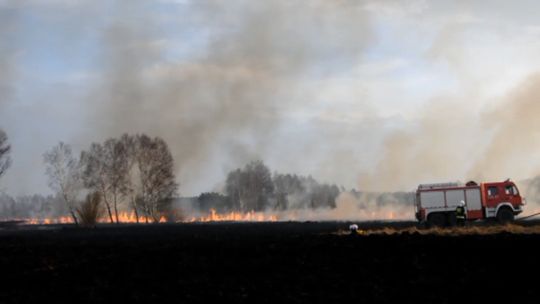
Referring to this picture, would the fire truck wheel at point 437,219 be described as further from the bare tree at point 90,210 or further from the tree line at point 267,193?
the tree line at point 267,193

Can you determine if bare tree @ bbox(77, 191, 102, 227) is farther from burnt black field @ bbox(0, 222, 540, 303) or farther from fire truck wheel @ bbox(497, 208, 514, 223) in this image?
fire truck wheel @ bbox(497, 208, 514, 223)

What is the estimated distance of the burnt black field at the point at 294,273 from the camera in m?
17.2

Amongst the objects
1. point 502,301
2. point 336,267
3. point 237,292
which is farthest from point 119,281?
point 502,301

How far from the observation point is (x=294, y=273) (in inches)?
831

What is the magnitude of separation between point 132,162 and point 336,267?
80.9 meters

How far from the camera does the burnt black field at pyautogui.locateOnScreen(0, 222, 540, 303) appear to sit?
17188 mm

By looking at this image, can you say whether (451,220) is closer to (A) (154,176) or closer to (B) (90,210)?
(B) (90,210)

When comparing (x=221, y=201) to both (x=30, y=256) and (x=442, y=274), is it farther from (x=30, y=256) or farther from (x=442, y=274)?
(x=442, y=274)

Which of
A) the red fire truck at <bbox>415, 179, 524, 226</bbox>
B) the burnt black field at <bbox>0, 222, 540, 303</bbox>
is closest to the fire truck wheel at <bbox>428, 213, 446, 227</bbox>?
the red fire truck at <bbox>415, 179, 524, 226</bbox>

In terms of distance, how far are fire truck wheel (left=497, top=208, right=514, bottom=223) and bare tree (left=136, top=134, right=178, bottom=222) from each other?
64066mm

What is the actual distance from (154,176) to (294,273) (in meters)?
81.0

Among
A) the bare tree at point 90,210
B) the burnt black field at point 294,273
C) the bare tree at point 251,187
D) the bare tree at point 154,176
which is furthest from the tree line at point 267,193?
the burnt black field at point 294,273

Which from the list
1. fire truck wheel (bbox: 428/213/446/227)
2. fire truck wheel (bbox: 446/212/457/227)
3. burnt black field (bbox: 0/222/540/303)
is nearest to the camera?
burnt black field (bbox: 0/222/540/303)

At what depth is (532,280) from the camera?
703 inches
